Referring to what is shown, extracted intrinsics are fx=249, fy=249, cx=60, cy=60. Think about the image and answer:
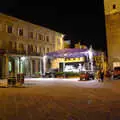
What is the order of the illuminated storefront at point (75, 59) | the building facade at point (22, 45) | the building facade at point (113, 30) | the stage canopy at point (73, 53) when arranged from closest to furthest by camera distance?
the stage canopy at point (73, 53) → the illuminated storefront at point (75, 59) → the building facade at point (22, 45) → the building facade at point (113, 30)

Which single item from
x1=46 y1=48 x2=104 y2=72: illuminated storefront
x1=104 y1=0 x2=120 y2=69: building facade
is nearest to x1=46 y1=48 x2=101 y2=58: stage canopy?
x1=46 y1=48 x2=104 y2=72: illuminated storefront

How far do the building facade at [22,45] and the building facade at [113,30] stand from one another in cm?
1331

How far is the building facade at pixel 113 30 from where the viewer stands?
42.4m

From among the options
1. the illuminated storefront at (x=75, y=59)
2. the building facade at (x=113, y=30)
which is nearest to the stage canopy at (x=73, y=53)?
the illuminated storefront at (x=75, y=59)

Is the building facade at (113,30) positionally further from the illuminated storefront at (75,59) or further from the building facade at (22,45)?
the building facade at (22,45)

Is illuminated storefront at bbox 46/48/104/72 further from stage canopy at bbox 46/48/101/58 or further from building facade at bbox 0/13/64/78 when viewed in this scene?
building facade at bbox 0/13/64/78

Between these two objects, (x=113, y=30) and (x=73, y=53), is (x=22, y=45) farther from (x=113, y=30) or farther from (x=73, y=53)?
(x=113, y=30)

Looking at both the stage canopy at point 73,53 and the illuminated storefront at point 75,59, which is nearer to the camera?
the stage canopy at point 73,53

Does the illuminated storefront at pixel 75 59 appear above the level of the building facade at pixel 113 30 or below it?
below

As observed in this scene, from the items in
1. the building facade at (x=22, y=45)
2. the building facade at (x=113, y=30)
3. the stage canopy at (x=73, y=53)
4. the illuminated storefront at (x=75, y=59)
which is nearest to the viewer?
the stage canopy at (x=73, y=53)

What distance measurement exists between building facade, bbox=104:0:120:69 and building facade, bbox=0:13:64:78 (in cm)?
1331

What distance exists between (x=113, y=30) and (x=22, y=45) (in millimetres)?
16529

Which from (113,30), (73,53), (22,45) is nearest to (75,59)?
(73,53)

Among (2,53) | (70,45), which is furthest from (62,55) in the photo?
(70,45)
